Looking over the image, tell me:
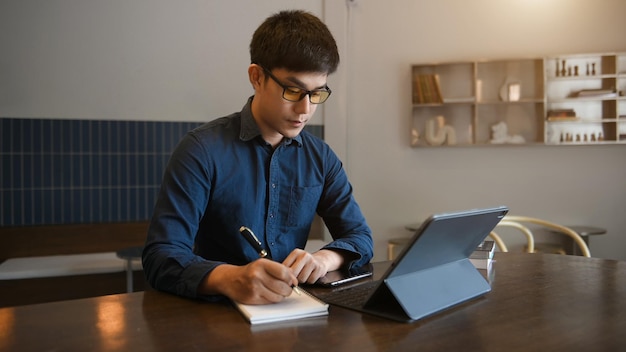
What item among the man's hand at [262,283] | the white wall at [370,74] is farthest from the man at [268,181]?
the white wall at [370,74]

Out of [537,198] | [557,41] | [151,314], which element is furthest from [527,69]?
[151,314]

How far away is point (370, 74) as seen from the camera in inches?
186

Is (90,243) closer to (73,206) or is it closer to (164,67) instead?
(73,206)

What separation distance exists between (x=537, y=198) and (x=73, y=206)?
349cm

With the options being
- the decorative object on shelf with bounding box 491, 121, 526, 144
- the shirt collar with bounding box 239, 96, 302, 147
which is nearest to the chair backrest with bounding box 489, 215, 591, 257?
the decorative object on shelf with bounding box 491, 121, 526, 144

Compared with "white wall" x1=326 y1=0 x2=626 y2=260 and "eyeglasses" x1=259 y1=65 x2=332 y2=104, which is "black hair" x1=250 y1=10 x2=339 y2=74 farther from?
"white wall" x1=326 y1=0 x2=626 y2=260

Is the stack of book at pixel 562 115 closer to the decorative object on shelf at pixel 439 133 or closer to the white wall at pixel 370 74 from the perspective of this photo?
the white wall at pixel 370 74

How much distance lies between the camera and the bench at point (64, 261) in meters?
3.50

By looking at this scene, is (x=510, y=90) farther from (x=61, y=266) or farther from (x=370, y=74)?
(x=61, y=266)

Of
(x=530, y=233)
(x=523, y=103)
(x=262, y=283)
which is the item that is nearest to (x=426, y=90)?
(x=523, y=103)

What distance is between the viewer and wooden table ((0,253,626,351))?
0.97 metres

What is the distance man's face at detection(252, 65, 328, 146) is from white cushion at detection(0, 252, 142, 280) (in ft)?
7.11

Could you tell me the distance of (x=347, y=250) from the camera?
1677 millimetres

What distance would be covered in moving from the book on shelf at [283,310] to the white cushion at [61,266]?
2.59 metres
